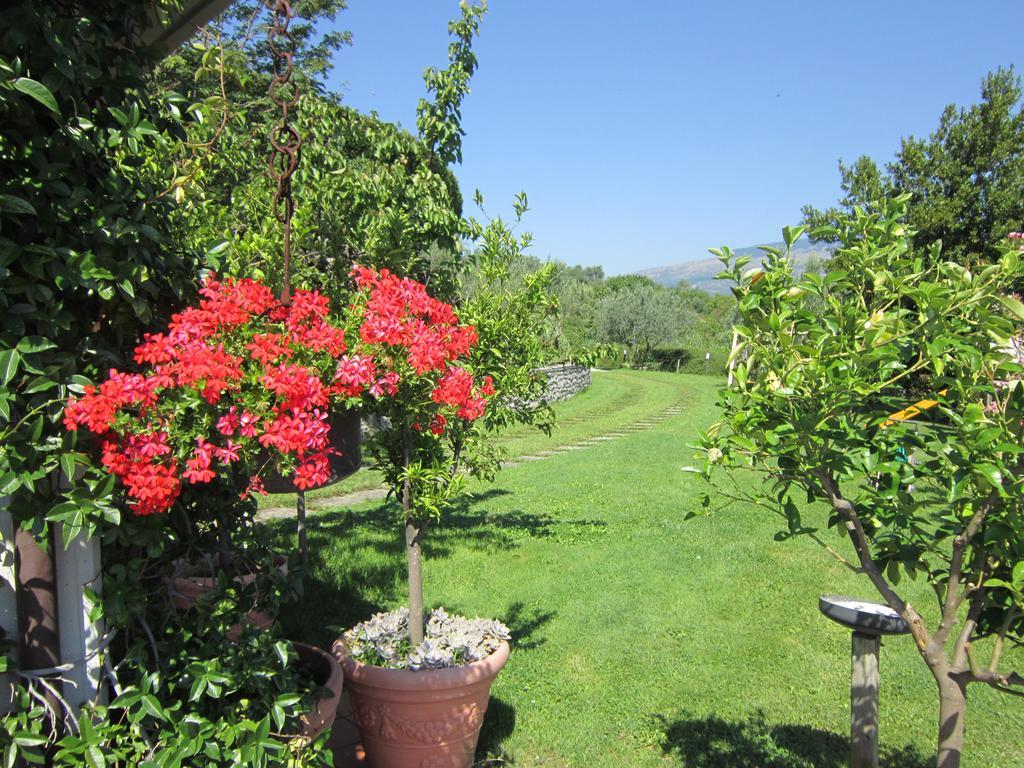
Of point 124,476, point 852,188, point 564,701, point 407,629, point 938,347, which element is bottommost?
point 564,701

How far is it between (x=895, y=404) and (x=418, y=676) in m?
2.00

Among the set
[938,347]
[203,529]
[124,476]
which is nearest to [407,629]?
[203,529]

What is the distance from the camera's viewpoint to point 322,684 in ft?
9.24

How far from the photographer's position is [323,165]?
435 cm

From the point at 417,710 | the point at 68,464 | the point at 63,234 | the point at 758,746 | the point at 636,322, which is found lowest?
the point at 758,746

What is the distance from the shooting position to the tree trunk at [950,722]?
1915mm

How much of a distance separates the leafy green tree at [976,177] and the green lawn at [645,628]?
10.8 metres

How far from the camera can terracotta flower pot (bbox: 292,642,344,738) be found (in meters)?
2.46

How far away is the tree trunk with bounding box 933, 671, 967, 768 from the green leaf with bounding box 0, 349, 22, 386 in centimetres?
240

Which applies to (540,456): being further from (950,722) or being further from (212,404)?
(212,404)

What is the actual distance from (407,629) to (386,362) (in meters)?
1.54

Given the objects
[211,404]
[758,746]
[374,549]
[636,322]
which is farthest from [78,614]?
[636,322]

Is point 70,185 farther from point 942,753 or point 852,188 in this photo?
point 852,188

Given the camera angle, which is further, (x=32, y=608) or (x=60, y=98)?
(x=32, y=608)
